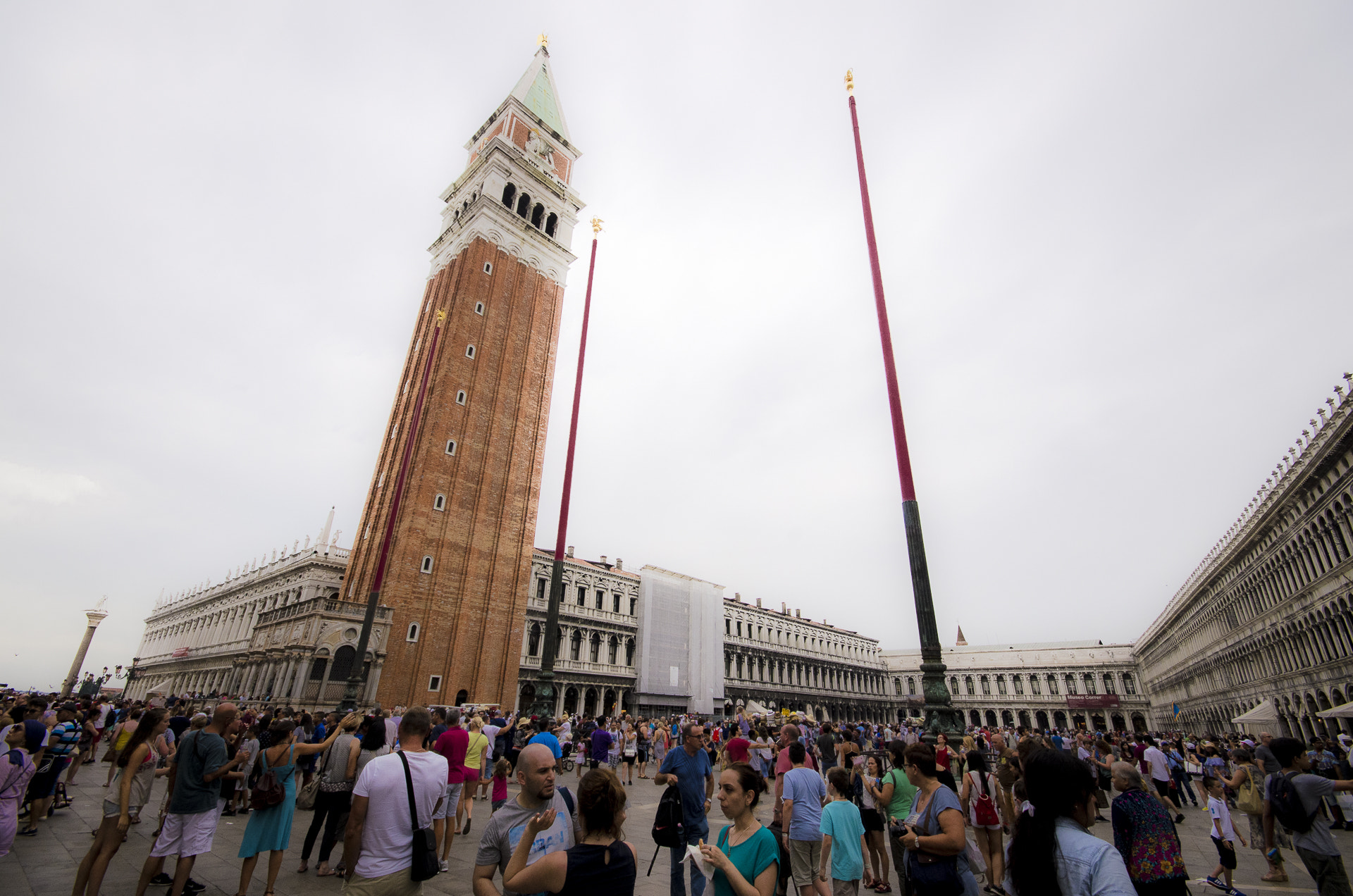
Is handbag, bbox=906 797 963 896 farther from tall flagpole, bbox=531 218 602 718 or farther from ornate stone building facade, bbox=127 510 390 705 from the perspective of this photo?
ornate stone building facade, bbox=127 510 390 705

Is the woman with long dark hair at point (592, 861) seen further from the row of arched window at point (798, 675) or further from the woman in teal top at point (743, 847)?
the row of arched window at point (798, 675)

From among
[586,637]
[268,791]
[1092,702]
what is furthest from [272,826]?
[1092,702]

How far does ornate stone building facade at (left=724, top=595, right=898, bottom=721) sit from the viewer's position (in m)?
51.7

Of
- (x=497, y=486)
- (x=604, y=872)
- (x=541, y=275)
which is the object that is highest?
(x=541, y=275)

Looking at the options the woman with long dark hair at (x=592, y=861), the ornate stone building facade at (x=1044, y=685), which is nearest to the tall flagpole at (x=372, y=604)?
the woman with long dark hair at (x=592, y=861)

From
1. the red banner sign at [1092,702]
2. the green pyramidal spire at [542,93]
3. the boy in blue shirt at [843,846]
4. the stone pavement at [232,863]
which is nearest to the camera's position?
the boy in blue shirt at [843,846]

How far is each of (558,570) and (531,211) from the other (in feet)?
112

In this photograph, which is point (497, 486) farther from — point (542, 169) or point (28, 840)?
point (28, 840)

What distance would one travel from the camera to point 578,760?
1794cm

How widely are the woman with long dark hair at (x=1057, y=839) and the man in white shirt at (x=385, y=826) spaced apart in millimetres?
3340

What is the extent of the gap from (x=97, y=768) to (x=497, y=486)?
21159 mm

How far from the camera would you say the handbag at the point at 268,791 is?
5891mm

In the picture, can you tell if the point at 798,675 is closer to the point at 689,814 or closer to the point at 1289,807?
the point at 1289,807

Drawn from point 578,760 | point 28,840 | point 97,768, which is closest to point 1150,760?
point 578,760
